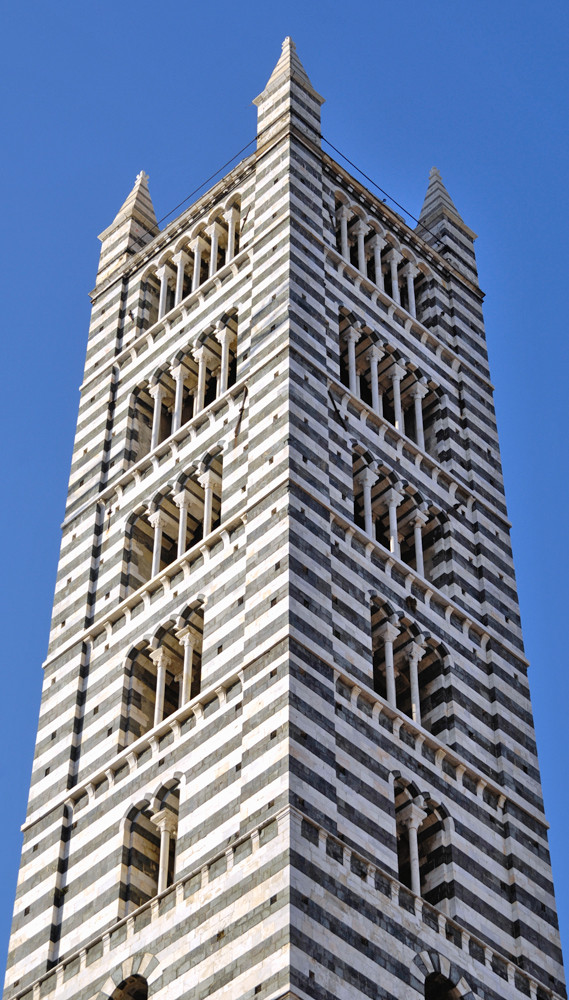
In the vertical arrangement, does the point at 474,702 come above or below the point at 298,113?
below

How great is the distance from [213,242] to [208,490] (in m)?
8.01

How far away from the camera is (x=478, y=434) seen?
3903cm

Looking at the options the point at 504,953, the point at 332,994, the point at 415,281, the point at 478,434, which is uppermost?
the point at 415,281

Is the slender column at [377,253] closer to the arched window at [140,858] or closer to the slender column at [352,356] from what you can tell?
the slender column at [352,356]

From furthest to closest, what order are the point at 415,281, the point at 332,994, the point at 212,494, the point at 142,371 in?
the point at 415,281, the point at 142,371, the point at 212,494, the point at 332,994

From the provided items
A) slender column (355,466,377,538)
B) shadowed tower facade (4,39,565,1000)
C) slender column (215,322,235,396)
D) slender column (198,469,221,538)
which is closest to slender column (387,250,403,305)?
shadowed tower facade (4,39,565,1000)

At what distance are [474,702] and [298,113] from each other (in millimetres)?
14186

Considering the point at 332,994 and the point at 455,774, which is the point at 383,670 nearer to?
the point at 455,774

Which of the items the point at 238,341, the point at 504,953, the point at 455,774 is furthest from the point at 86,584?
the point at 504,953

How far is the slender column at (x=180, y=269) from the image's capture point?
40.8 meters

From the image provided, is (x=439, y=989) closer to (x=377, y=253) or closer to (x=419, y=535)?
(x=419, y=535)

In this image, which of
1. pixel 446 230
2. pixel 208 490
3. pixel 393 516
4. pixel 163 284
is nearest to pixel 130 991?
pixel 208 490

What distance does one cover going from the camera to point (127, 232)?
1774 inches

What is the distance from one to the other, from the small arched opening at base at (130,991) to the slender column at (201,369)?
39.4 ft
